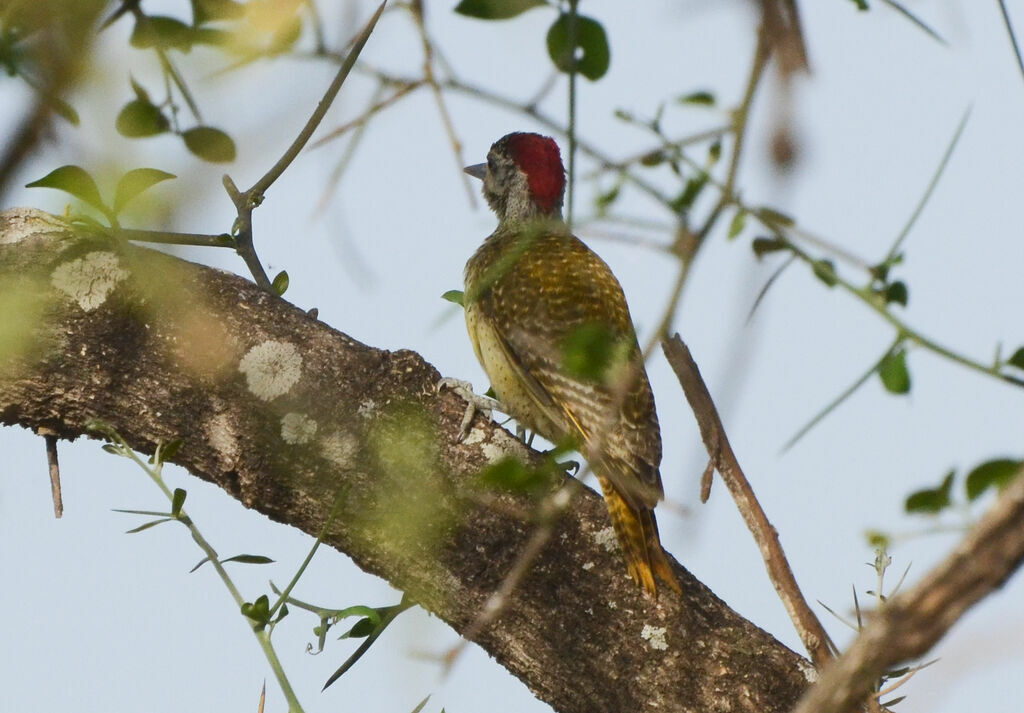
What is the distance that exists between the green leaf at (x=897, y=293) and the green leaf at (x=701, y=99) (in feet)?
1.19

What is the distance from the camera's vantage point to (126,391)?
3.28 m

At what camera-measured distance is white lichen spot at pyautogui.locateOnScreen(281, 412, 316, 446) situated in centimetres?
326

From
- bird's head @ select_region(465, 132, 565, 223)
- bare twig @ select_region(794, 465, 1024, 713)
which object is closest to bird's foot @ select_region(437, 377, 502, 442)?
bare twig @ select_region(794, 465, 1024, 713)

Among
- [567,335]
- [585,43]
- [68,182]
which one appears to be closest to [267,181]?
[68,182]

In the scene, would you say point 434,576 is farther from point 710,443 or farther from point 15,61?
point 15,61

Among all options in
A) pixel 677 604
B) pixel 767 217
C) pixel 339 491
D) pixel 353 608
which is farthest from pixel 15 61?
pixel 677 604

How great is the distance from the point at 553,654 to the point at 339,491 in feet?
2.16

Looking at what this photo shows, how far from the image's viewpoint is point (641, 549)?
10.6ft

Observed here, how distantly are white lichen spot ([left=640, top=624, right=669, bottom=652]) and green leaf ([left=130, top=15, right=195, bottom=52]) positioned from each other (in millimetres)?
1872

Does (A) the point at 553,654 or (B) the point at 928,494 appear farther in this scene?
(A) the point at 553,654

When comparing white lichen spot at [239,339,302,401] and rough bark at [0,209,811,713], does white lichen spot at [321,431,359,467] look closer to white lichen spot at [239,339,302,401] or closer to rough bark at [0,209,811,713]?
rough bark at [0,209,811,713]

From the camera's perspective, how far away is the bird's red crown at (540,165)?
622 centimetres

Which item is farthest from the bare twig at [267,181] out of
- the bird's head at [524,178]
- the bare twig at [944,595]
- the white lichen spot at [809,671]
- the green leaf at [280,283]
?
the bird's head at [524,178]

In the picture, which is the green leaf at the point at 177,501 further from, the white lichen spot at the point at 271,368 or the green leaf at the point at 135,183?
the green leaf at the point at 135,183
